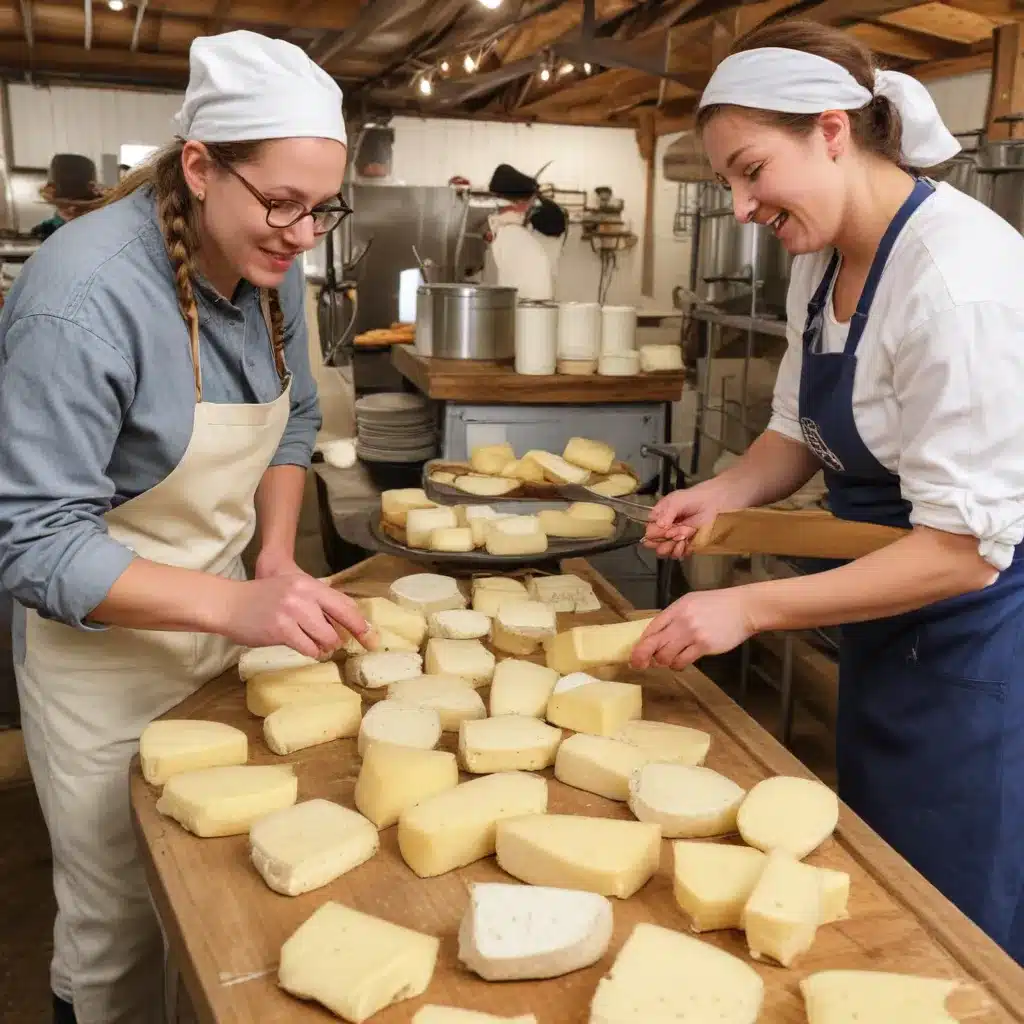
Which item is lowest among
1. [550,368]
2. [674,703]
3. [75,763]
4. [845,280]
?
[75,763]

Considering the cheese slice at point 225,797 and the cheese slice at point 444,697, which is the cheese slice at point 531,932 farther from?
the cheese slice at point 444,697

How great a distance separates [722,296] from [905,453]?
120 inches

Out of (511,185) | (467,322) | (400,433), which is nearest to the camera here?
(467,322)

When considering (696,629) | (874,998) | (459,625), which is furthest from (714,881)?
(459,625)

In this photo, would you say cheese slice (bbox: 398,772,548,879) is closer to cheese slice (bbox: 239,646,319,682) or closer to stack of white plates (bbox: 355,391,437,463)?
cheese slice (bbox: 239,646,319,682)

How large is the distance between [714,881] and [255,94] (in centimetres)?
118

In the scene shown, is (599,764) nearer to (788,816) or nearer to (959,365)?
(788,816)

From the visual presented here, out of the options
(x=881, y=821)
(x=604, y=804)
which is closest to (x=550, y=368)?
(x=881, y=821)

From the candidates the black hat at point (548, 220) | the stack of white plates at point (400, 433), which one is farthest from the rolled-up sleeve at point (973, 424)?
the black hat at point (548, 220)

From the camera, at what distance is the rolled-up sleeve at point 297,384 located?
6.31ft

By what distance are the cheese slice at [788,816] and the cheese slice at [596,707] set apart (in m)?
0.25

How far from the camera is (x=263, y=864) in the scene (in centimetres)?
118

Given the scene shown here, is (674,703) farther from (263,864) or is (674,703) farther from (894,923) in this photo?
(263,864)

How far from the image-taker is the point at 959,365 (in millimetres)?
1367
